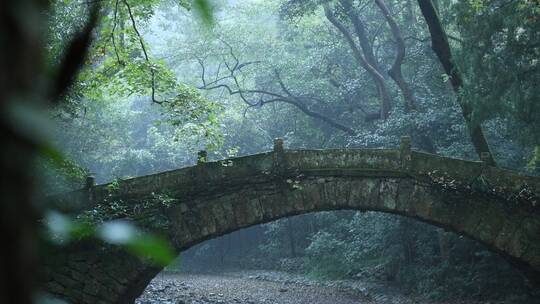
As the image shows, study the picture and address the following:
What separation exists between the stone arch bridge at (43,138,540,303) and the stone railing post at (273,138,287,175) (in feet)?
0.07

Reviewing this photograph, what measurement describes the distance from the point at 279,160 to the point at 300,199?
3.08 ft

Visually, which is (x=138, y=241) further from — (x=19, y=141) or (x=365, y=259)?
(x=365, y=259)

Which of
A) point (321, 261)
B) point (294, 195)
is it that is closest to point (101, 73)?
point (294, 195)

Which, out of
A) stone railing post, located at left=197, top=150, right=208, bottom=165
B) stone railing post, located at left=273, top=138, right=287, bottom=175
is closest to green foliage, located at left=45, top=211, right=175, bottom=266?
stone railing post, located at left=197, top=150, right=208, bottom=165

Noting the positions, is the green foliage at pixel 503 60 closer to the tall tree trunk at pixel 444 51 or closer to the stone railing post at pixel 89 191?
the tall tree trunk at pixel 444 51

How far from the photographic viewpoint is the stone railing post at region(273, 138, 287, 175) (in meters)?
11.7

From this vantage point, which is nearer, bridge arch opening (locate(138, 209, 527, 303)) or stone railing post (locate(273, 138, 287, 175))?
stone railing post (locate(273, 138, 287, 175))

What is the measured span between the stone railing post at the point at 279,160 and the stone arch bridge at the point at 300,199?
21 mm

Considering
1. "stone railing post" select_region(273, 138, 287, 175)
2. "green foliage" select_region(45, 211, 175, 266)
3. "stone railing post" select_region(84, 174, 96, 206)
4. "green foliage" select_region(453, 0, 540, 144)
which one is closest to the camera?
"green foliage" select_region(45, 211, 175, 266)

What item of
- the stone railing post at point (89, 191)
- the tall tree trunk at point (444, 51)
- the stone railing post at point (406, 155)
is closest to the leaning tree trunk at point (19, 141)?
the stone railing post at point (89, 191)

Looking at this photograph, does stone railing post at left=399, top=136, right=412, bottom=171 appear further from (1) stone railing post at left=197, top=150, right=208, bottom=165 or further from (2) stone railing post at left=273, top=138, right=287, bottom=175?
(1) stone railing post at left=197, top=150, right=208, bottom=165

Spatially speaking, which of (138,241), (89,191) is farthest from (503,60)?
(138,241)

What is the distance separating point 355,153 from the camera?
11.7 metres

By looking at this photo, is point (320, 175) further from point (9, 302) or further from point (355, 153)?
point (9, 302)
